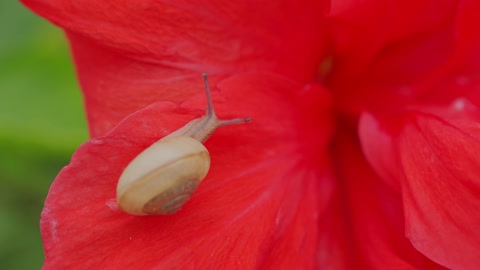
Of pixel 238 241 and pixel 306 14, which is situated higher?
pixel 306 14

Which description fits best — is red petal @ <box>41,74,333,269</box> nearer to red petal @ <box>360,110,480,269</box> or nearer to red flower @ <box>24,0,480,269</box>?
red flower @ <box>24,0,480,269</box>

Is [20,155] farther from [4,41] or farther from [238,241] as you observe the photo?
[238,241]

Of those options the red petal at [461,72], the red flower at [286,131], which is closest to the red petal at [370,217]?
the red flower at [286,131]

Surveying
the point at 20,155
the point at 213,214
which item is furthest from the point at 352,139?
the point at 20,155

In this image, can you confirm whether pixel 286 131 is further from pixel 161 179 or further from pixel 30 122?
pixel 30 122

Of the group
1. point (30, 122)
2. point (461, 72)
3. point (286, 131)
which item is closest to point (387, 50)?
point (461, 72)

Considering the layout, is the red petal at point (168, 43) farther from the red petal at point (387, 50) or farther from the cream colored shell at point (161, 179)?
the cream colored shell at point (161, 179)
